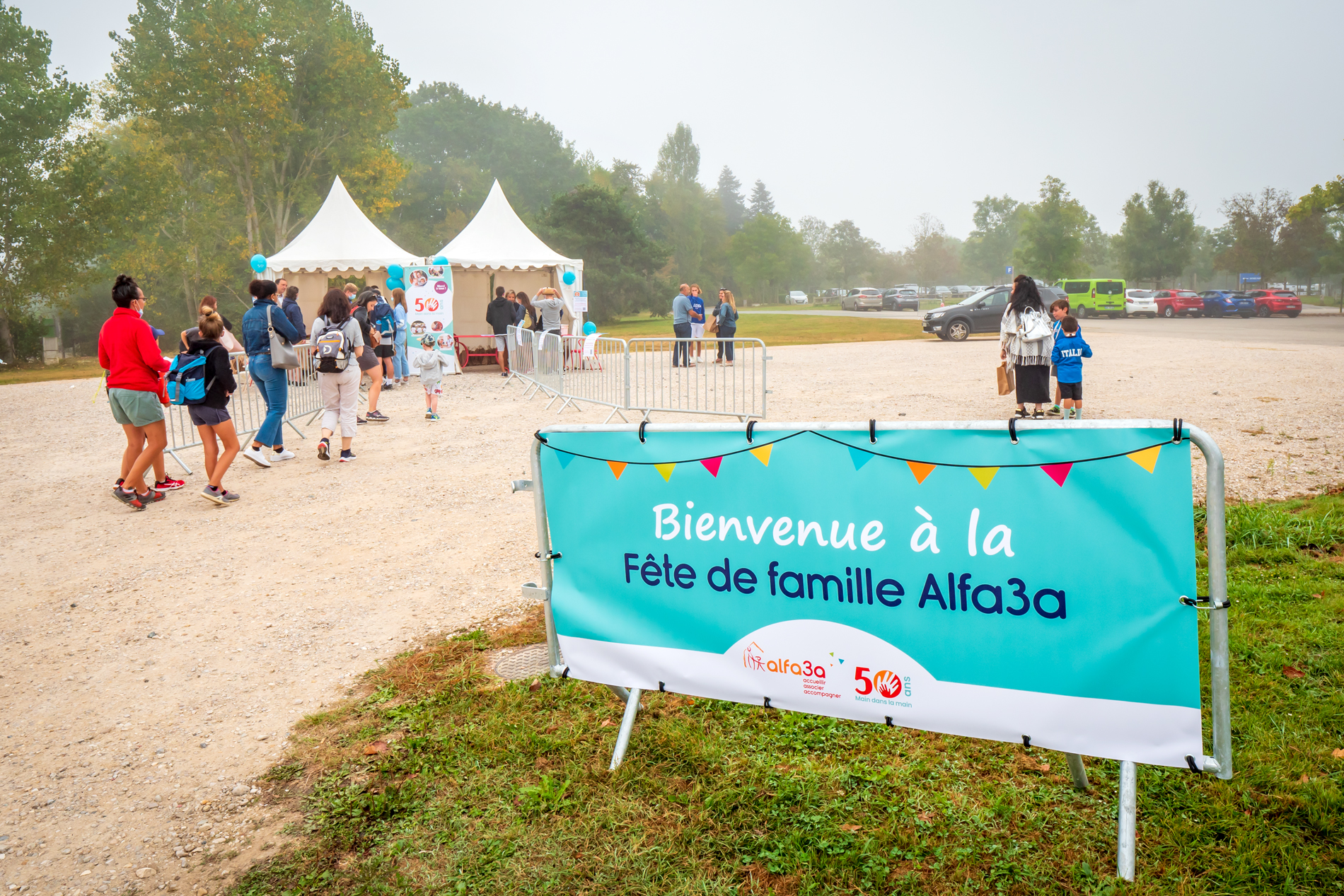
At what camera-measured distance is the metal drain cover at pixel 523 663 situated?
Result: 4160 millimetres

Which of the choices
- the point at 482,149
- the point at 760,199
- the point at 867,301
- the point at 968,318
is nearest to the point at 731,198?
the point at 760,199

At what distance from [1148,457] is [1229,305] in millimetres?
48313

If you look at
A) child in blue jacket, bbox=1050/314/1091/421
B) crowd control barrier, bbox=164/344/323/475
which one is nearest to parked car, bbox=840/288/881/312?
child in blue jacket, bbox=1050/314/1091/421

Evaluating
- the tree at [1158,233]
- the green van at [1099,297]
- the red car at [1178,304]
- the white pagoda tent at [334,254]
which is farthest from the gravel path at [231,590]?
the tree at [1158,233]

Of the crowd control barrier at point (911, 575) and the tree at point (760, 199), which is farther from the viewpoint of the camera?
the tree at point (760, 199)

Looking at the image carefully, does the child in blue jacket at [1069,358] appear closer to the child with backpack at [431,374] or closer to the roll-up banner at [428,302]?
the child with backpack at [431,374]

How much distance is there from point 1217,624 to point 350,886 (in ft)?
8.97

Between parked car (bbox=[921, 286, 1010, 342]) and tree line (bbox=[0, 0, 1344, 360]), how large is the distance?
2177 cm

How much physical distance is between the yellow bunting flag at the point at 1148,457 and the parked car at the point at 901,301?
5620cm

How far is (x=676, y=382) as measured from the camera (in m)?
14.5

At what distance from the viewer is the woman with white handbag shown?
9289mm

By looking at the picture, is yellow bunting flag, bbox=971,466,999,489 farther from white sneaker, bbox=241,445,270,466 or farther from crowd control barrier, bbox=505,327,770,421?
white sneaker, bbox=241,445,270,466

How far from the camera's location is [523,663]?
431cm

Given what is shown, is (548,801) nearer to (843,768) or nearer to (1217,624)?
(843,768)
